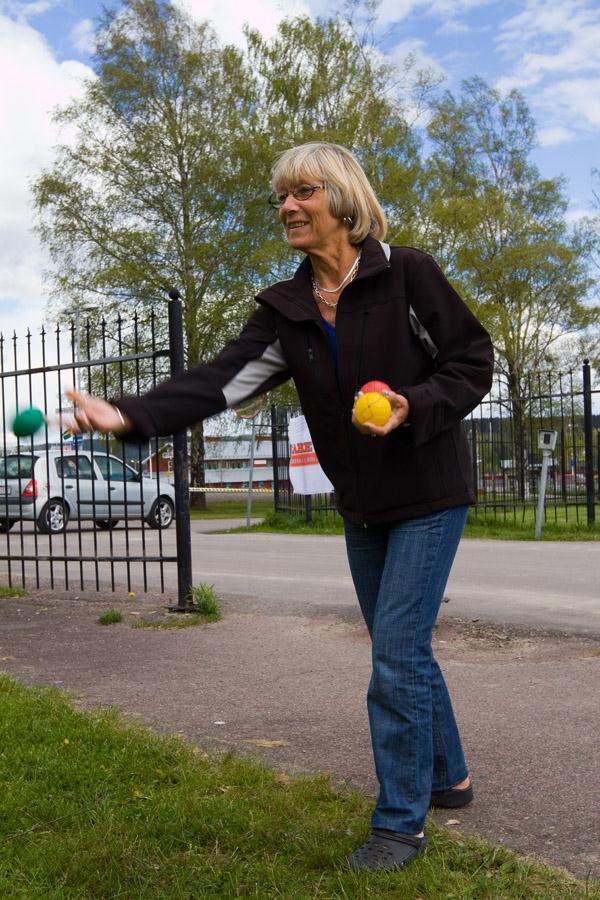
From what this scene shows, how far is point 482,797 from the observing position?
3477mm

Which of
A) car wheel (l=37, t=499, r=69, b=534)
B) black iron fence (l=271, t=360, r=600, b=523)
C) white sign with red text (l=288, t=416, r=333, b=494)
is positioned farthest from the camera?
car wheel (l=37, t=499, r=69, b=534)

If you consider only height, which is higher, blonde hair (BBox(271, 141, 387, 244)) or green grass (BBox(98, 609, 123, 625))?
blonde hair (BBox(271, 141, 387, 244))

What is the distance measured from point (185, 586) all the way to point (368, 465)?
186 inches

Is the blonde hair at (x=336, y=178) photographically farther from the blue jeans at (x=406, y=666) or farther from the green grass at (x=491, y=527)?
the green grass at (x=491, y=527)

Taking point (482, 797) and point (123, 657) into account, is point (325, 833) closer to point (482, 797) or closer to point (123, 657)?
point (482, 797)

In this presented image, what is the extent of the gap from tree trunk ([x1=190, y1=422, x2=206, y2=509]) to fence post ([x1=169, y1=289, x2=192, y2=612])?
855 inches

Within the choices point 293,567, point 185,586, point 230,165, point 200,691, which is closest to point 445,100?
point 230,165

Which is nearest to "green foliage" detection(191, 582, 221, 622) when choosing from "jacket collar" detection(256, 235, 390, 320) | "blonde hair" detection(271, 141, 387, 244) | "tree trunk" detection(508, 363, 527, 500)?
"jacket collar" detection(256, 235, 390, 320)

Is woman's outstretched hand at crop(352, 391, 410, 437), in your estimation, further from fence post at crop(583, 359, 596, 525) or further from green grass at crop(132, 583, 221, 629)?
fence post at crop(583, 359, 596, 525)

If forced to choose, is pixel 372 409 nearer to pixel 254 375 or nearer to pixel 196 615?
pixel 254 375

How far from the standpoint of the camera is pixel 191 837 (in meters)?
3.11

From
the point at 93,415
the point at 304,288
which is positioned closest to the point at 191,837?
the point at 93,415

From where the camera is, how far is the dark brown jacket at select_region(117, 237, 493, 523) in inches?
115

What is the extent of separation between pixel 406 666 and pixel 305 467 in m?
10.5
